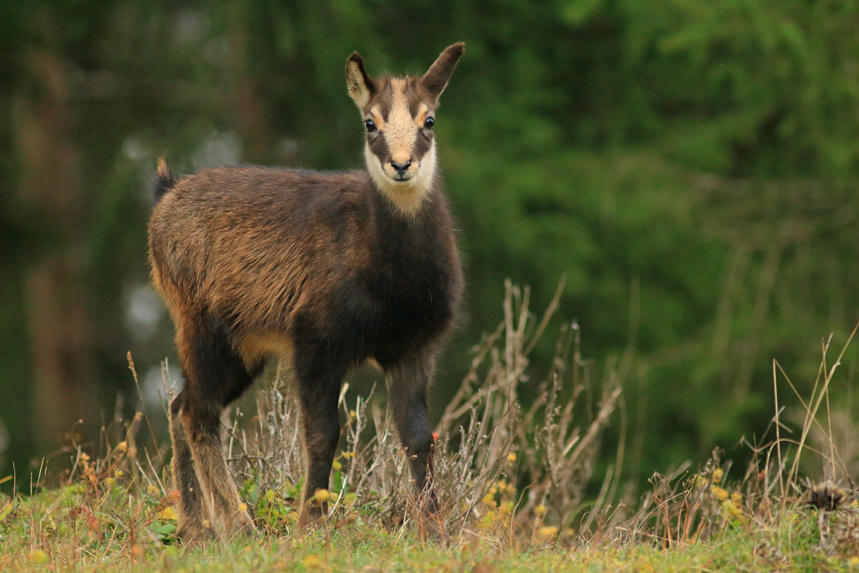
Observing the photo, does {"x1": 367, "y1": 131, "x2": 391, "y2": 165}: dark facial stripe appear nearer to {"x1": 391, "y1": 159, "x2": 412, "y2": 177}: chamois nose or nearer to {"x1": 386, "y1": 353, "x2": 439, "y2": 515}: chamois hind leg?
{"x1": 391, "y1": 159, "x2": 412, "y2": 177}: chamois nose

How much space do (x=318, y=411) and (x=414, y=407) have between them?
0.56 m

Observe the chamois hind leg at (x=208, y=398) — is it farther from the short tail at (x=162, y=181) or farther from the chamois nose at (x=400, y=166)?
the chamois nose at (x=400, y=166)

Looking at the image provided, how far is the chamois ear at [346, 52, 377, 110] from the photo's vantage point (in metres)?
6.05

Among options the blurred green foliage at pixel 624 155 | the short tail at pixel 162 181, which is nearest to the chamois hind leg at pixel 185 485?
the short tail at pixel 162 181

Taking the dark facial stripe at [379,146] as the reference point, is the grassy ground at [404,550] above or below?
below

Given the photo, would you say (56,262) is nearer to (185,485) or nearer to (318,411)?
(185,485)

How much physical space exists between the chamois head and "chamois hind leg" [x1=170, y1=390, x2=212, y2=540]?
1937 mm

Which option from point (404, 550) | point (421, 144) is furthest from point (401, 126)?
point (404, 550)

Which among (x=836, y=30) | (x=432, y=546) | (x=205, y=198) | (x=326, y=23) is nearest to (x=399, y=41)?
(x=326, y=23)

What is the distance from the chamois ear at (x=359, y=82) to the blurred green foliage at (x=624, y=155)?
6816 millimetres

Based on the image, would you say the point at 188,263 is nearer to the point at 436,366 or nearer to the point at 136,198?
the point at 436,366

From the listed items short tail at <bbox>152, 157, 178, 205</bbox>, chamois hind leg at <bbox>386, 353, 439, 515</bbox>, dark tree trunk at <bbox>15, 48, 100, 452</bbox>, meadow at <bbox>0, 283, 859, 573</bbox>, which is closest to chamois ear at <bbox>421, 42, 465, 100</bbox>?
chamois hind leg at <bbox>386, 353, 439, 515</bbox>

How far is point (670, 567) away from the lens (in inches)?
184

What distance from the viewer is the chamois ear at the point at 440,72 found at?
621 centimetres
